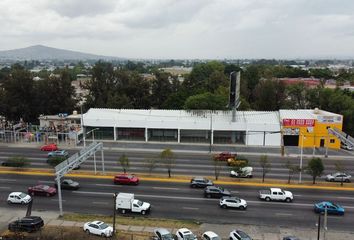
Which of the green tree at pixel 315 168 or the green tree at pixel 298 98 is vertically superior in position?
the green tree at pixel 298 98

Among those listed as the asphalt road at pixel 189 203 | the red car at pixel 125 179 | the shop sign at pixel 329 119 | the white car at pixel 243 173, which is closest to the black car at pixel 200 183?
the asphalt road at pixel 189 203

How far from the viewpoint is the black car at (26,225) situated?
31750 millimetres

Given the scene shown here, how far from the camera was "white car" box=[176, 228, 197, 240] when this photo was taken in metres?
29.8

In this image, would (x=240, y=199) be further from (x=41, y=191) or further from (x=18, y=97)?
(x=18, y=97)

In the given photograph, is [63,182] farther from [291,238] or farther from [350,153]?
[350,153]

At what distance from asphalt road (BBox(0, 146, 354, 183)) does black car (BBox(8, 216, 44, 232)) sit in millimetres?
19403

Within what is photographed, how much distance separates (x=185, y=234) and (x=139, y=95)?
67550 mm

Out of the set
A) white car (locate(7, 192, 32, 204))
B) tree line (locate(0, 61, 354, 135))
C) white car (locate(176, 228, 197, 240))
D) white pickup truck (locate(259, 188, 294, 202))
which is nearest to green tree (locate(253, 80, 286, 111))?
tree line (locate(0, 61, 354, 135))

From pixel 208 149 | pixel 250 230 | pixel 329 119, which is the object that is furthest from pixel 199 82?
pixel 250 230

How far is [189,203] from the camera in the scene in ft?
129

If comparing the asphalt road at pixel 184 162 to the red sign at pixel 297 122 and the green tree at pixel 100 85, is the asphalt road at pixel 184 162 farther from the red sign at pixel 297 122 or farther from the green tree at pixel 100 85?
the green tree at pixel 100 85

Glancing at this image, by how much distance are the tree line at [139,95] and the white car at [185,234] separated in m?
50.6

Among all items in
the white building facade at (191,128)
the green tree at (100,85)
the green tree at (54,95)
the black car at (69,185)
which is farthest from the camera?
the green tree at (100,85)

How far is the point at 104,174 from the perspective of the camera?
160 ft
